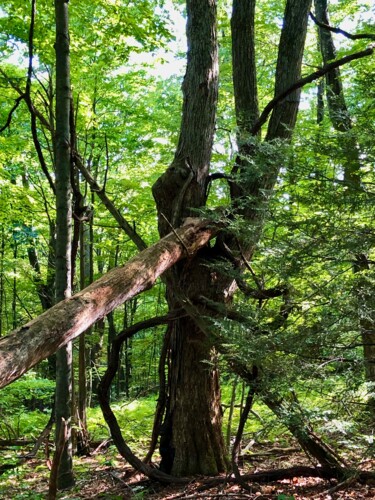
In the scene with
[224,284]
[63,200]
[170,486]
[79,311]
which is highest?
[63,200]

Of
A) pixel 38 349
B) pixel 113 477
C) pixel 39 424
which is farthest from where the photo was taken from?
pixel 39 424

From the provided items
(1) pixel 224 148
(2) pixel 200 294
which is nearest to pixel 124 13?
(1) pixel 224 148

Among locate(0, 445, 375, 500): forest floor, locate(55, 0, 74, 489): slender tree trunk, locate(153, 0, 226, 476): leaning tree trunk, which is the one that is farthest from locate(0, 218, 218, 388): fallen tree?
locate(0, 445, 375, 500): forest floor

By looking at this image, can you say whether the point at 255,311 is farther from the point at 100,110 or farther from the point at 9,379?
the point at 100,110

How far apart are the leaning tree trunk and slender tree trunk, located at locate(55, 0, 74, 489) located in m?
0.95

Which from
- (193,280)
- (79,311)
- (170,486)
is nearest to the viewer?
(79,311)

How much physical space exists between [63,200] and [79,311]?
1984 millimetres

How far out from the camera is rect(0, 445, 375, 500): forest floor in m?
3.30

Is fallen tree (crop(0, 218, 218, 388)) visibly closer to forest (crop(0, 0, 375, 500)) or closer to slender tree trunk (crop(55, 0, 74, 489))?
forest (crop(0, 0, 375, 500))

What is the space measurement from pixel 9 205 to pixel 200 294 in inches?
273

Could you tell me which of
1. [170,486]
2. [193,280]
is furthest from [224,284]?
[170,486]

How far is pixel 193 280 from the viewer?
173 inches

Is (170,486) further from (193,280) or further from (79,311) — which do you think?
(79,311)

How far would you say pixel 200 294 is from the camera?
4359mm
